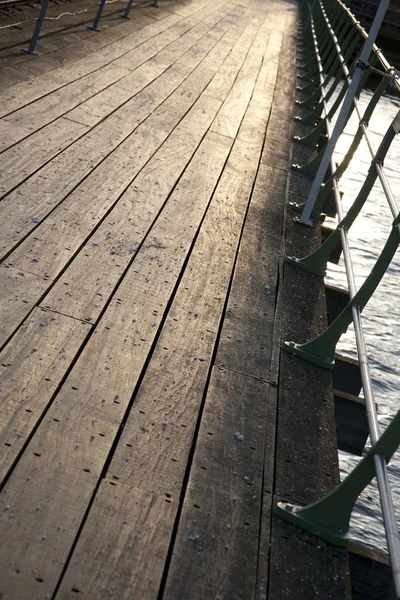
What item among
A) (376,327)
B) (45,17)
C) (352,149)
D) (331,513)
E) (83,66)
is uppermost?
(352,149)

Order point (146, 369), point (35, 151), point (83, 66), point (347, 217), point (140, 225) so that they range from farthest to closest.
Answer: point (83, 66) < point (35, 151) < point (140, 225) < point (347, 217) < point (146, 369)

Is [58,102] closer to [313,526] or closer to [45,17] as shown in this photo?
[45,17]

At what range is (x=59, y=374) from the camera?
2199mm

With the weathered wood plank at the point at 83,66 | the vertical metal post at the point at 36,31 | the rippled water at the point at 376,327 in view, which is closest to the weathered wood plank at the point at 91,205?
the weathered wood plank at the point at 83,66

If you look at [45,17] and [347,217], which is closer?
[347,217]

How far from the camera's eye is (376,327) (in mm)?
5375

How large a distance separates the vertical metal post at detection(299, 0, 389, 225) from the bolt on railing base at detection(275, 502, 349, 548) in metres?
2.09

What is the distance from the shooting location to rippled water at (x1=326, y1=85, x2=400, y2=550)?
3.85 meters

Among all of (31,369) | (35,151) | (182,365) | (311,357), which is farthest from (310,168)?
(31,369)

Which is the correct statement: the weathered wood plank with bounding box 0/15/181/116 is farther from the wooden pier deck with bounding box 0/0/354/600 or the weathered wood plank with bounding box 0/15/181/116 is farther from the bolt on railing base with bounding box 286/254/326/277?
the bolt on railing base with bounding box 286/254/326/277

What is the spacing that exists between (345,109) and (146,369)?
192cm

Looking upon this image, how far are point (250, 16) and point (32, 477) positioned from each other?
1032 cm

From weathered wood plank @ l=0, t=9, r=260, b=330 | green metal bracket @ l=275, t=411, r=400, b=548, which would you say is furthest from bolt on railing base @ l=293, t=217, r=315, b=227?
green metal bracket @ l=275, t=411, r=400, b=548

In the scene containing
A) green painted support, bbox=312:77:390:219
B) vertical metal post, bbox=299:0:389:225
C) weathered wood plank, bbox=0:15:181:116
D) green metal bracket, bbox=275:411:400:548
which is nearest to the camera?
green metal bracket, bbox=275:411:400:548
